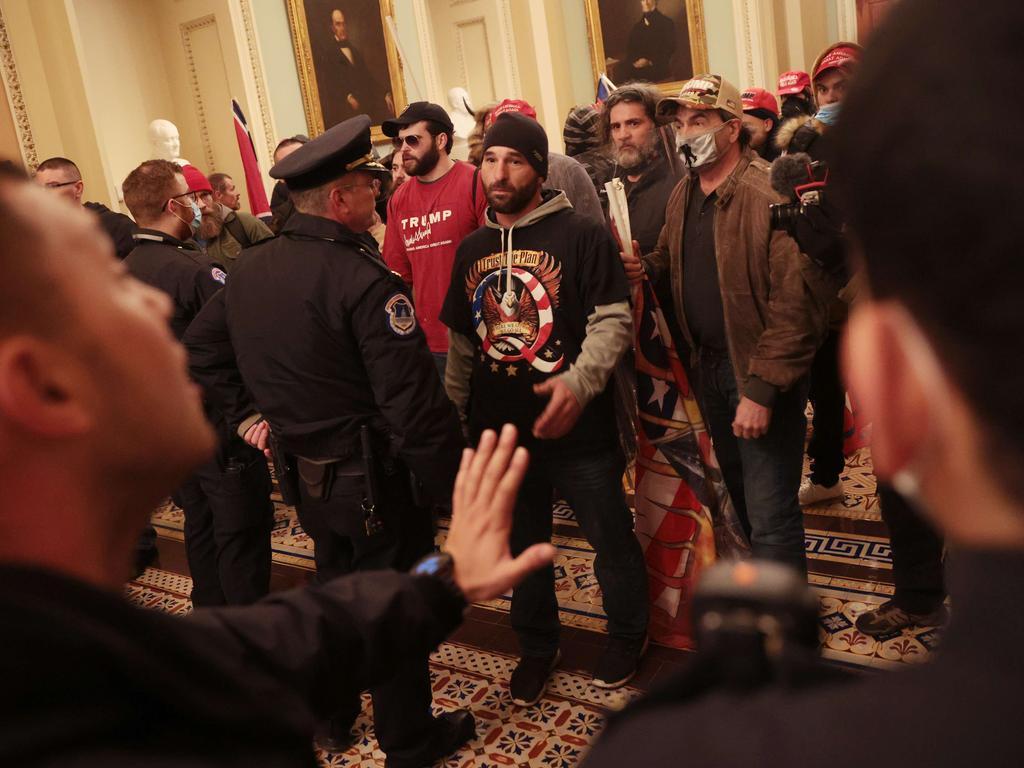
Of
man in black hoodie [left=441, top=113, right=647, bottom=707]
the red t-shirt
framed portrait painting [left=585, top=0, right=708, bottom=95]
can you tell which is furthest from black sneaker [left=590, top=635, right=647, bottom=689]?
framed portrait painting [left=585, top=0, right=708, bottom=95]

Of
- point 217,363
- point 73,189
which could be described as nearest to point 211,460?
point 217,363

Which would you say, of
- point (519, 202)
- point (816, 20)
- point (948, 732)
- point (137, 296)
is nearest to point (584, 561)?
point (519, 202)

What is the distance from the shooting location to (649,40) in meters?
10.5

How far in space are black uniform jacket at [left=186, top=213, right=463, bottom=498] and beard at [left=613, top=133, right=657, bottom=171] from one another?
172cm

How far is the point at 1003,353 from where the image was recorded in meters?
0.50

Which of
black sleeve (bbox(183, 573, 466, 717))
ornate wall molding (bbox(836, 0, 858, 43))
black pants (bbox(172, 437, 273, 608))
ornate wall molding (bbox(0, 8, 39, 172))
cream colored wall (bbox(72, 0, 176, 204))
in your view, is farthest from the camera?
ornate wall molding (bbox(836, 0, 858, 43))

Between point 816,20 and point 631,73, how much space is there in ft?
7.69

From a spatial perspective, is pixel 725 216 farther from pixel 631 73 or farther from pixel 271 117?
pixel 631 73

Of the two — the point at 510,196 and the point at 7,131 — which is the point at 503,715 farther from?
the point at 7,131

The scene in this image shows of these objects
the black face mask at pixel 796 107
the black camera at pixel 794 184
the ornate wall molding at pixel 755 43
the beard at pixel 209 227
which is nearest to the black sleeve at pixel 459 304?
the black camera at pixel 794 184

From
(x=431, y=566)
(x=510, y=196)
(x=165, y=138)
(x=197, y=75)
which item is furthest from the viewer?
(x=197, y=75)

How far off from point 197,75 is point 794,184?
27.8 feet

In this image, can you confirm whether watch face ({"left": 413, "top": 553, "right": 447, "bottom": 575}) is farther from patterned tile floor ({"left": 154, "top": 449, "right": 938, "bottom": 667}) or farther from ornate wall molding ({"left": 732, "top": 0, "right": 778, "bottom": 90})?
ornate wall molding ({"left": 732, "top": 0, "right": 778, "bottom": 90})

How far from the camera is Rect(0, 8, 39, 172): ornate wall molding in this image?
6.69 meters
